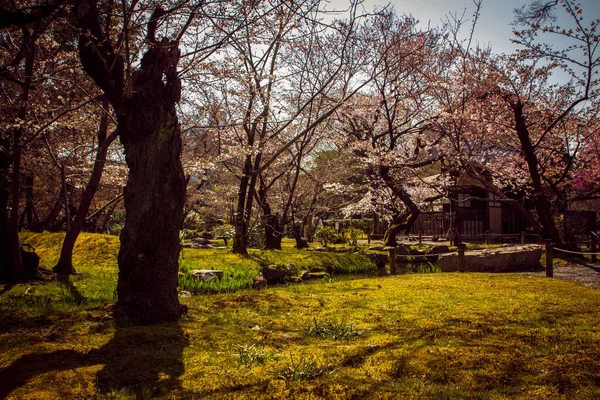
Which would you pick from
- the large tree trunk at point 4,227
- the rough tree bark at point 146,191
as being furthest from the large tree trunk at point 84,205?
the rough tree bark at point 146,191

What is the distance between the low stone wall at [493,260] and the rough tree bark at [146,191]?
8555 millimetres

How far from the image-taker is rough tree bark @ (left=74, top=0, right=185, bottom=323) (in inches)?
173

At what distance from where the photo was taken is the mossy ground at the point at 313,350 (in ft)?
9.23

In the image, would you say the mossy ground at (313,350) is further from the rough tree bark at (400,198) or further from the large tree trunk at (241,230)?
the rough tree bark at (400,198)

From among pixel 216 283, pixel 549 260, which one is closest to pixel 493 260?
pixel 549 260

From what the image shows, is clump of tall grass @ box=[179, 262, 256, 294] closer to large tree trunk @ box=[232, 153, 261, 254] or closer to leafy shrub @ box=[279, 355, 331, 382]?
large tree trunk @ box=[232, 153, 261, 254]

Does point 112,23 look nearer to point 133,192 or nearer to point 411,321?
point 133,192

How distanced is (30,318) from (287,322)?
10.5 ft

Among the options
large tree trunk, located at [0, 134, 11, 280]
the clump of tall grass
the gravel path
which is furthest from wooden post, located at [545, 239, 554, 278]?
large tree trunk, located at [0, 134, 11, 280]

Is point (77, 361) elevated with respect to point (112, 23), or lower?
lower

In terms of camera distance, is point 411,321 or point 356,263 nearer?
point 411,321

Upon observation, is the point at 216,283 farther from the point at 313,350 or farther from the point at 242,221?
Answer: the point at 313,350

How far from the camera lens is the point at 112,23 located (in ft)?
20.2

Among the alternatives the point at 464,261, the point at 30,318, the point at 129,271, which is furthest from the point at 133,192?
the point at 464,261
